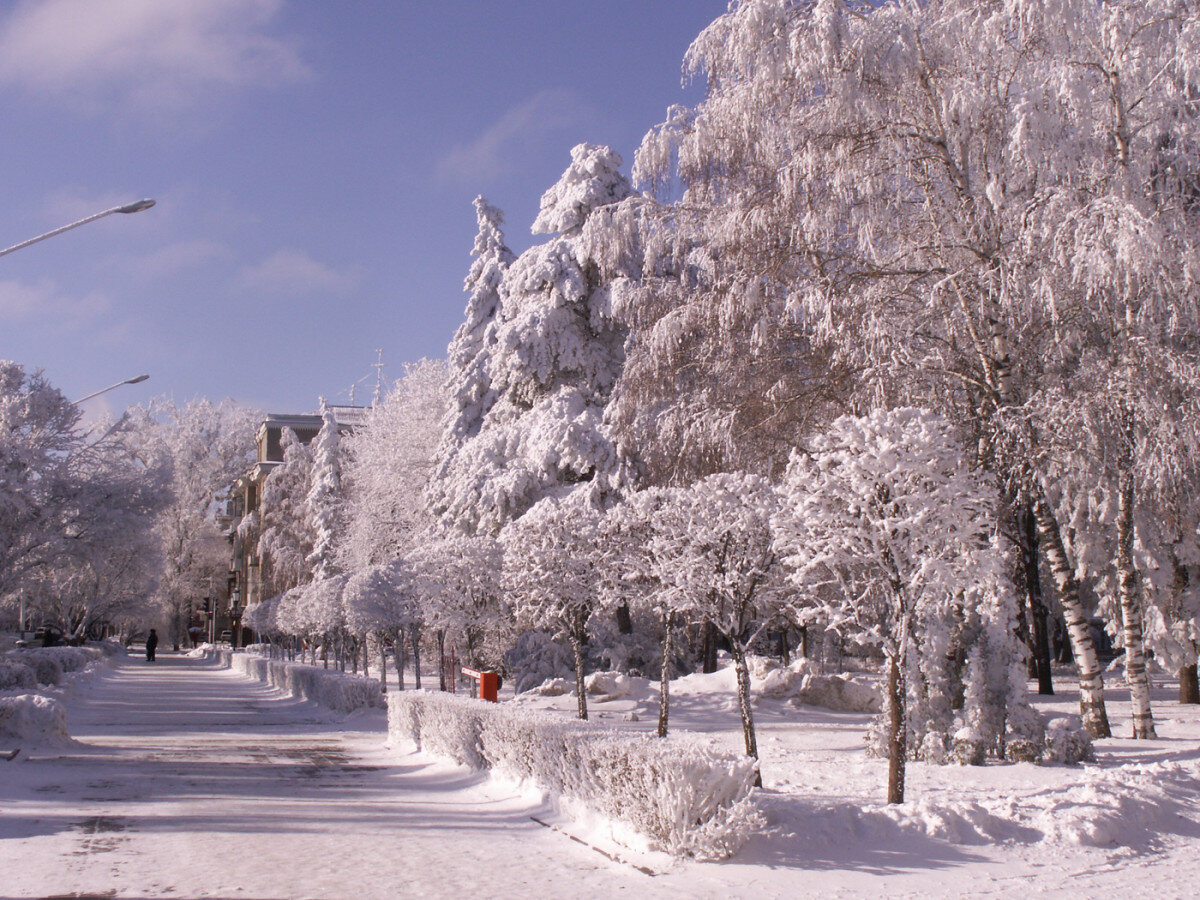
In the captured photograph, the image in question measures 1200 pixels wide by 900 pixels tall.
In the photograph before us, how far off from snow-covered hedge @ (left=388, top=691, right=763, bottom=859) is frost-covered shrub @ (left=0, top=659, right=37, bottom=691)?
580 inches

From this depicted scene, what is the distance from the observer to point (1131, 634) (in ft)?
47.2

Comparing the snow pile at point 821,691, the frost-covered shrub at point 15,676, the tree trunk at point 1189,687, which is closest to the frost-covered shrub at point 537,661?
the snow pile at point 821,691

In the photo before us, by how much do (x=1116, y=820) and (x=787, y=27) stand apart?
10064 millimetres

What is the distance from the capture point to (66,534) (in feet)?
90.6

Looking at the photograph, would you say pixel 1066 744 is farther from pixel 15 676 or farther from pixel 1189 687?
pixel 15 676

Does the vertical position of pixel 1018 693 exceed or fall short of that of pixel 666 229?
it falls short

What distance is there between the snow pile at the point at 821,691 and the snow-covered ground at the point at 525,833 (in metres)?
6.03

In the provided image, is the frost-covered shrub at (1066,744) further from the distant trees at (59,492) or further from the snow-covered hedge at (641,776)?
the distant trees at (59,492)

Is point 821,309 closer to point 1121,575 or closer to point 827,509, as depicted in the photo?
point 827,509

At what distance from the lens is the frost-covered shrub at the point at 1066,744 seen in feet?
37.3

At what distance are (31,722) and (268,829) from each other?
319 inches

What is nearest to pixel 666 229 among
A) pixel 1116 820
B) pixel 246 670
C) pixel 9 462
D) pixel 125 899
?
pixel 1116 820

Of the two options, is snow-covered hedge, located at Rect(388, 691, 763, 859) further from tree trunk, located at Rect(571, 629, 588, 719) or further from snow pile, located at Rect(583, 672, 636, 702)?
snow pile, located at Rect(583, 672, 636, 702)

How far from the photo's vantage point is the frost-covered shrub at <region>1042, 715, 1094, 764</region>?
11.4m
